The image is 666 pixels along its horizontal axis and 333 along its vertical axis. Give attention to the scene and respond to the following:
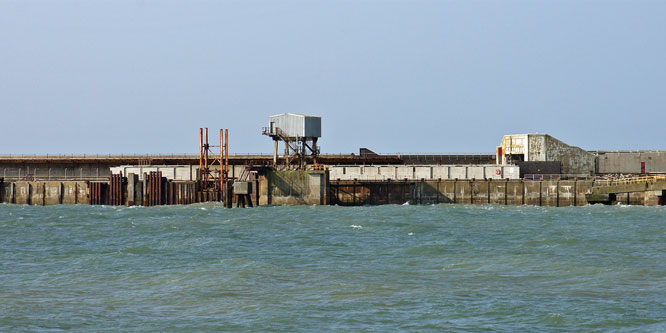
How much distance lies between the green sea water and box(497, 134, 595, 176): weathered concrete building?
114 feet

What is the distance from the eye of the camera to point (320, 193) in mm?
76625

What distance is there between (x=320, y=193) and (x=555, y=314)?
5238cm

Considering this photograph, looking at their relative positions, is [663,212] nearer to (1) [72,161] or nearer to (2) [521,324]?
(2) [521,324]

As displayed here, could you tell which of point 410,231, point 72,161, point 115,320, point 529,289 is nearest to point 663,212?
point 410,231

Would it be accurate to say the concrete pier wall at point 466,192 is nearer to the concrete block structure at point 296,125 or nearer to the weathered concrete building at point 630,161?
the concrete block structure at point 296,125

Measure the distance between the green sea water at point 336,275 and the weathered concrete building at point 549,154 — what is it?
34657 millimetres

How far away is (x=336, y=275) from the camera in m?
32.8

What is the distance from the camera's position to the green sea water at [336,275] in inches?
976

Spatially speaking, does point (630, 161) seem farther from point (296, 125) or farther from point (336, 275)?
point (336, 275)

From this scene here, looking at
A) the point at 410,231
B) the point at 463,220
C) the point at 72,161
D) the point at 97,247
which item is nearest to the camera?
the point at 97,247

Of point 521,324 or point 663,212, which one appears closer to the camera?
point 521,324

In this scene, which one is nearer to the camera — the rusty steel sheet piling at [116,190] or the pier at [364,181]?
the pier at [364,181]

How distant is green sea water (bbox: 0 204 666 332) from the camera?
2480cm

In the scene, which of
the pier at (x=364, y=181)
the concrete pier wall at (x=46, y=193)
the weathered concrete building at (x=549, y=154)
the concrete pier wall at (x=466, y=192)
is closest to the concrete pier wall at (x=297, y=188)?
the pier at (x=364, y=181)
